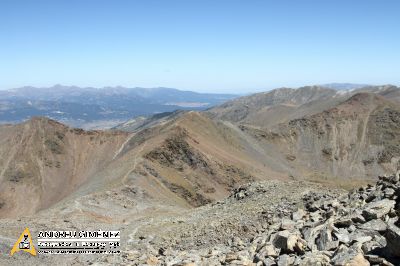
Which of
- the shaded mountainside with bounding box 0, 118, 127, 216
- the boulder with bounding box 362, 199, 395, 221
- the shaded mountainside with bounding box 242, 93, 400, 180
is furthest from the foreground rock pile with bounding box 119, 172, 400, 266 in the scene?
the shaded mountainside with bounding box 242, 93, 400, 180

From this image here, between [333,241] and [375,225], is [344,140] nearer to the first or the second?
[375,225]

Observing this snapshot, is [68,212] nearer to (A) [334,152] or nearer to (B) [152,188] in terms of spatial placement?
(B) [152,188]

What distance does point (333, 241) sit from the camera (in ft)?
59.5

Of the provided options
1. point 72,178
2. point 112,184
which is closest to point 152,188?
point 112,184

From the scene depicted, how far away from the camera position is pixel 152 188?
63.1 meters

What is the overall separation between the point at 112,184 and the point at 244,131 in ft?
196

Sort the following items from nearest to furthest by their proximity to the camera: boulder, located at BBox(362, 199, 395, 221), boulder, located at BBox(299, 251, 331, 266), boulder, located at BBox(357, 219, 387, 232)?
boulder, located at BBox(299, 251, 331, 266) < boulder, located at BBox(357, 219, 387, 232) < boulder, located at BBox(362, 199, 395, 221)

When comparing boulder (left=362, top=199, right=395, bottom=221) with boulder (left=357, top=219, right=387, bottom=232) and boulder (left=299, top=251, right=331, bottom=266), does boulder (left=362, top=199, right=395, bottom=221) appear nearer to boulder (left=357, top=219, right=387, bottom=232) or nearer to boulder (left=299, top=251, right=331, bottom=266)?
boulder (left=357, top=219, right=387, bottom=232)

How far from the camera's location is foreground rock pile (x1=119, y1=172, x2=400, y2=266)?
15.8 meters

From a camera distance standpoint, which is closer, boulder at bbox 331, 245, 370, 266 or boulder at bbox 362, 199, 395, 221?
boulder at bbox 331, 245, 370, 266

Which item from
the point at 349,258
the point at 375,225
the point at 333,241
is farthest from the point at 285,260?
the point at 375,225

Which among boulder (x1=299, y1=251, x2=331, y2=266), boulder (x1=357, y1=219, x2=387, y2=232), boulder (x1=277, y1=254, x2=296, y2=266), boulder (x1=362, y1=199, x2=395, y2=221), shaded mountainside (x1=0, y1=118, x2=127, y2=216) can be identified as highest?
boulder (x1=362, y1=199, x2=395, y2=221)

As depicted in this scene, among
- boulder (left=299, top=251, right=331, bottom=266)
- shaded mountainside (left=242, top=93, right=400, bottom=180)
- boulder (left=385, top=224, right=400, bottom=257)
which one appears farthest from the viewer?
shaded mountainside (left=242, top=93, right=400, bottom=180)

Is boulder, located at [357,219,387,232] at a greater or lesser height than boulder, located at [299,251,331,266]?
greater
